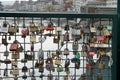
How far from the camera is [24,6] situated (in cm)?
340

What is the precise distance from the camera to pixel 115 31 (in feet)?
11.2

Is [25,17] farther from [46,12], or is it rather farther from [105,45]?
[105,45]

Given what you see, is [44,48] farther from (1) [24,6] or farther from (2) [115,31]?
(2) [115,31]

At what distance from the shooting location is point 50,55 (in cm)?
344

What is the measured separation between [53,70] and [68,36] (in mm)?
329

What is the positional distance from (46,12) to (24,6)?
196 mm

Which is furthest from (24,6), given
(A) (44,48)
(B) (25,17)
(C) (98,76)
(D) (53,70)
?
(C) (98,76)

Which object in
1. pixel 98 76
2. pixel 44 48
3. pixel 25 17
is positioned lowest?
pixel 98 76

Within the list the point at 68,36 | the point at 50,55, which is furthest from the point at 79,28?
the point at 50,55

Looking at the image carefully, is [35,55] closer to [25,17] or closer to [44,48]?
[44,48]

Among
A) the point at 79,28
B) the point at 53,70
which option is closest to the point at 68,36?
the point at 79,28

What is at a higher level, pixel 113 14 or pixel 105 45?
pixel 113 14

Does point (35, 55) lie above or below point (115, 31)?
below

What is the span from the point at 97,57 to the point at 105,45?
5.0 inches
